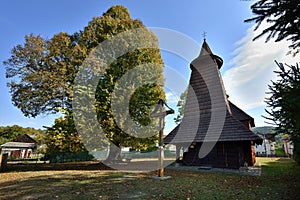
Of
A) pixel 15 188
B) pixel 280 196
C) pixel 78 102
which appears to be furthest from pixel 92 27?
pixel 280 196

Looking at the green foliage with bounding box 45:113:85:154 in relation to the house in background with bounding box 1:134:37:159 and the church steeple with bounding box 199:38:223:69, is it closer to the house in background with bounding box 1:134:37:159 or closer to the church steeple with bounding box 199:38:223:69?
the church steeple with bounding box 199:38:223:69

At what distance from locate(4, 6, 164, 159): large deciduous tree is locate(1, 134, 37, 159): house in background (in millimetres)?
28342

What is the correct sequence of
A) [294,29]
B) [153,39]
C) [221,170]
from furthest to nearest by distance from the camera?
[153,39]
[221,170]
[294,29]

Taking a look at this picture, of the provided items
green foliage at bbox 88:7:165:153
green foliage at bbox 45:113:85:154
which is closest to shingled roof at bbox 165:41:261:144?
green foliage at bbox 88:7:165:153

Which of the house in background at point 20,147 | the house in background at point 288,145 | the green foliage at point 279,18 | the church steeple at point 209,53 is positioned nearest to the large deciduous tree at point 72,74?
the church steeple at point 209,53

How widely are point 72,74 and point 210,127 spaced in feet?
37.7

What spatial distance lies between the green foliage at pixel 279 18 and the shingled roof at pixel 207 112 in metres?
8.08

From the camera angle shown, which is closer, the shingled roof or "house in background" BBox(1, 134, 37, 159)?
the shingled roof

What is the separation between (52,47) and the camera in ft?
47.3

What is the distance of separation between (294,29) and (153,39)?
1450cm

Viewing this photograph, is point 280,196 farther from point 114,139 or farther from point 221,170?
point 114,139

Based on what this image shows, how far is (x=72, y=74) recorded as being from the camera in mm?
14383

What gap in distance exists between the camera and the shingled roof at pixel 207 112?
11.9 m

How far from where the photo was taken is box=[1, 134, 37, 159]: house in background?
115 feet
